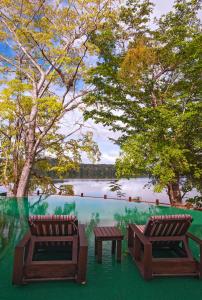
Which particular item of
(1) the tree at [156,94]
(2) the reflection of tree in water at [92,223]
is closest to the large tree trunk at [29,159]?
(1) the tree at [156,94]

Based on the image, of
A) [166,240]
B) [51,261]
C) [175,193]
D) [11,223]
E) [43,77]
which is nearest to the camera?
[51,261]

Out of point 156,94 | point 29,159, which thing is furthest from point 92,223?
point 156,94

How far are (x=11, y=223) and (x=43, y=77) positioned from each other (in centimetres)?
1242

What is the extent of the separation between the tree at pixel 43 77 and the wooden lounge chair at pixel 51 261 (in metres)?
12.3

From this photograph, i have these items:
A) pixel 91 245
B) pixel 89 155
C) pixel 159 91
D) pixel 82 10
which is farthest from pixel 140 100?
pixel 91 245

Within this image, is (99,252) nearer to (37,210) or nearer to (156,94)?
(37,210)

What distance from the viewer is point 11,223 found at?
1072cm

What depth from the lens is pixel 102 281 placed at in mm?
5121

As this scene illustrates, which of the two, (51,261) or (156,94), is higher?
(156,94)

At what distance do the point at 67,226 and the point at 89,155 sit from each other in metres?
15.3

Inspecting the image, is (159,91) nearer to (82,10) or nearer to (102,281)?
(82,10)

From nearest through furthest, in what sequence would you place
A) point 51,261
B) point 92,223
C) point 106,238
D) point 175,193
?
point 51,261 → point 106,238 → point 92,223 → point 175,193

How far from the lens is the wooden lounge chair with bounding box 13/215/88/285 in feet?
15.9

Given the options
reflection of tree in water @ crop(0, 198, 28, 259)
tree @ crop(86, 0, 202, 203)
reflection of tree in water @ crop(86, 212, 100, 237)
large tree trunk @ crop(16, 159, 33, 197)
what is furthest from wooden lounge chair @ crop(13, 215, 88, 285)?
large tree trunk @ crop(16, 159, 33, 197)
